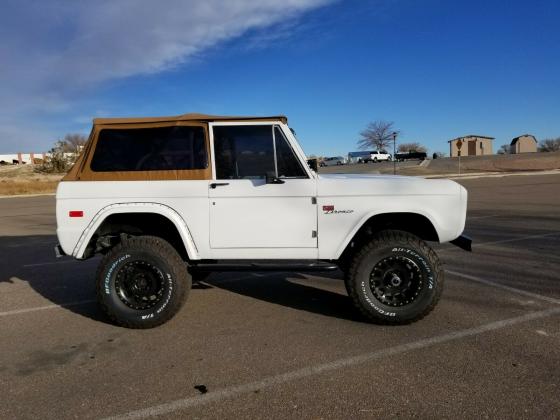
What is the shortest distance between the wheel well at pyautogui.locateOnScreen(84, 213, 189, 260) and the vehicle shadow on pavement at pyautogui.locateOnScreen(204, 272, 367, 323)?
127 cm

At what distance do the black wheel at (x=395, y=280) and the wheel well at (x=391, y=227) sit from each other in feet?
0.90

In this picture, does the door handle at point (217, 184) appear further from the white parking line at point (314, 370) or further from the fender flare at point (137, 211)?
the white parking line at point (314, 370)

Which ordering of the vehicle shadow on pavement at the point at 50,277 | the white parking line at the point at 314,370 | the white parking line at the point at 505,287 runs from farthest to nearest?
1. the vehicle shadow on pavement at the point at 50,277
2. the white parking line at the point at 505,287
3. the white parking line at the point at 314,370

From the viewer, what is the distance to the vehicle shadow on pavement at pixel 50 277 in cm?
566

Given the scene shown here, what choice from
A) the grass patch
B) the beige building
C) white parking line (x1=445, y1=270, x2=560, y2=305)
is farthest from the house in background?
white parking line (x1=445, y1=270, x2=560, y2=305)

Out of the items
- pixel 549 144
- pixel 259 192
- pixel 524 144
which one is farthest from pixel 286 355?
pixel 549 144

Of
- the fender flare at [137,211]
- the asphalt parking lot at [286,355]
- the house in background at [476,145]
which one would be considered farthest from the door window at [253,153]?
the house in background at [476,145]

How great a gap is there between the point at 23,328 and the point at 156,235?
5.34 ft

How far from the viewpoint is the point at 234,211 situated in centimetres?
465

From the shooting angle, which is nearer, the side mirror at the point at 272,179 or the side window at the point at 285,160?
the side mirror at the point at 272,179

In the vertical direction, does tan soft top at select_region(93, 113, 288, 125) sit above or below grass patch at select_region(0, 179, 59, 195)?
above

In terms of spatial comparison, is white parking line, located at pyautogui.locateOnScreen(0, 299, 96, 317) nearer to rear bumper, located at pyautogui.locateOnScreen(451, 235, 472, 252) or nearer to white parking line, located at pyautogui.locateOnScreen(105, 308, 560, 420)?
white parking line, located at pyautogui.locateOnScreen(105, 308, 560, 420)

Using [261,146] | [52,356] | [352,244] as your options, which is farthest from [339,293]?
[52,356]

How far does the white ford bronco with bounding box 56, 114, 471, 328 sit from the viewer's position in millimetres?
4613
